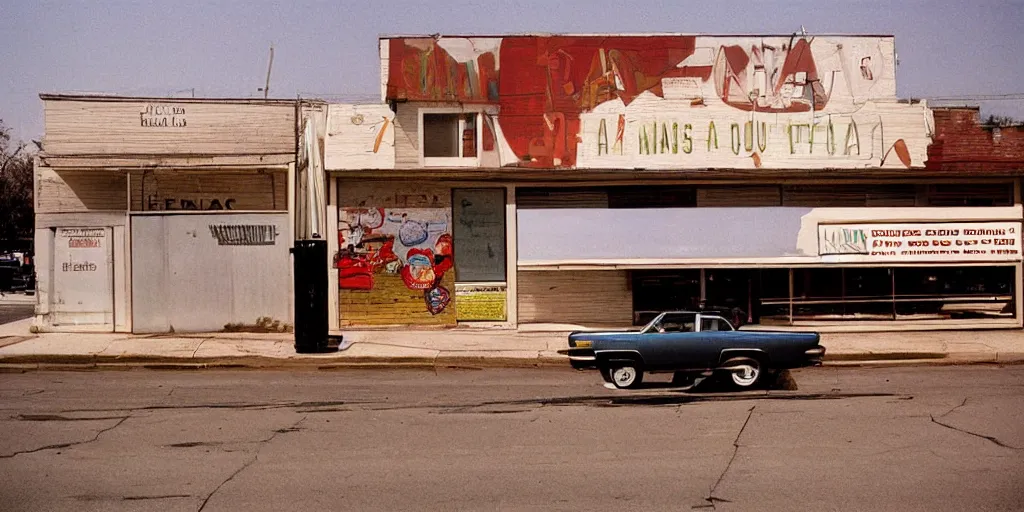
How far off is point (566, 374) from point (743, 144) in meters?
7.78

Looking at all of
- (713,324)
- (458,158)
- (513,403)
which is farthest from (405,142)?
(513,403)

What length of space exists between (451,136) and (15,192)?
2987 cm

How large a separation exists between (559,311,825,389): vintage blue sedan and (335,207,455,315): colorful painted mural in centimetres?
763

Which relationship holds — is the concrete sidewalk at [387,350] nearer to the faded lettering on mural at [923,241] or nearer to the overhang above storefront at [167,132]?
the faded lettering on mural at [923,241]

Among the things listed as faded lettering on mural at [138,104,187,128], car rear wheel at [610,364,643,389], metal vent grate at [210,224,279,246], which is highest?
faded lettering on mural at [138,104,187,128]

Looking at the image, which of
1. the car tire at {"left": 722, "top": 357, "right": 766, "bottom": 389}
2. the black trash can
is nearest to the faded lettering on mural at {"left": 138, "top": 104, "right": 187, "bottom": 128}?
the black trash can

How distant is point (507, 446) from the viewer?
9633 millimetres

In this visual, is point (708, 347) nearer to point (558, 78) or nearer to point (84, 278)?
point (558, 78)

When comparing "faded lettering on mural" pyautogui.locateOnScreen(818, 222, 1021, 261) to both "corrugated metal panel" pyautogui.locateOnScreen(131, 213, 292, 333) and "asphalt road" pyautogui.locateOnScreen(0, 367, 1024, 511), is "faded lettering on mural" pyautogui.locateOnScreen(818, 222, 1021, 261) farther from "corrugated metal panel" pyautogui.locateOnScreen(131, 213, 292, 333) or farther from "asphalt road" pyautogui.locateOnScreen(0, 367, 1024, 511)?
"corrugated metal panel" pyautogui.locateOnScreen(131, 213, 292, 333)

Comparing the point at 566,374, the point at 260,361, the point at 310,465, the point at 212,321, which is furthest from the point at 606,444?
the point at 212,321

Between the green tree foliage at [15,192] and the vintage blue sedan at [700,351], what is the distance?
110ft

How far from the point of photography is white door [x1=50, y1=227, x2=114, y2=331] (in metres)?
20.3

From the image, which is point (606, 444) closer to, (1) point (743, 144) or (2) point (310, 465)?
(2) point (310, 465)

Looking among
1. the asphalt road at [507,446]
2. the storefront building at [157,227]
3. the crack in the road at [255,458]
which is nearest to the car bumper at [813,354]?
the asphalt road at [507,446]
